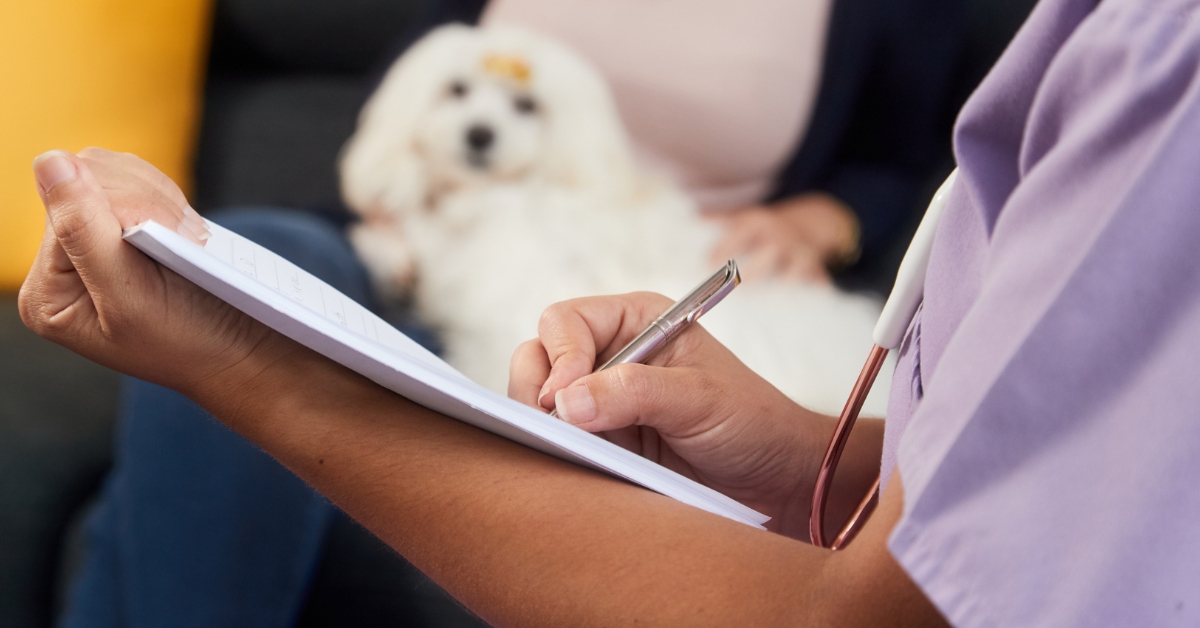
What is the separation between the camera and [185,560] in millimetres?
827

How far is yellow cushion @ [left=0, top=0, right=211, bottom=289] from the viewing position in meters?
1.14

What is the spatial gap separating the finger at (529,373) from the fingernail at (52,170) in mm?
282

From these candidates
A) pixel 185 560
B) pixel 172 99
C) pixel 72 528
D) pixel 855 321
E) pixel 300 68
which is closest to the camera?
pixel 185 560

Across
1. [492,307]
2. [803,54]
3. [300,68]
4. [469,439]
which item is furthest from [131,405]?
[803,54]

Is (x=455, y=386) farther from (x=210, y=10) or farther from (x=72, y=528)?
(x=210, y=10)

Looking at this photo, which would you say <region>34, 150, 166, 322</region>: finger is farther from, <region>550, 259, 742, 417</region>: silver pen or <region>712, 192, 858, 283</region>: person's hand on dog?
<region>712, 192, 858, 283</region>: person's hand on dog

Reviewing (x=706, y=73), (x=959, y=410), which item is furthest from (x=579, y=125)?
(x=959, y=410)

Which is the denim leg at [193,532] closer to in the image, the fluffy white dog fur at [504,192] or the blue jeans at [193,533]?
the blue jeans at [193,533]

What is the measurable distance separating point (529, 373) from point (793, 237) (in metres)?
0.78

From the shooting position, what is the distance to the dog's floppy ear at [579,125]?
1.23 metres

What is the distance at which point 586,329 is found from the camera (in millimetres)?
562

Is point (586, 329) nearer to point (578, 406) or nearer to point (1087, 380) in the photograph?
point (578, 406)

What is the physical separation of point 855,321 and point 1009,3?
0.62 meters

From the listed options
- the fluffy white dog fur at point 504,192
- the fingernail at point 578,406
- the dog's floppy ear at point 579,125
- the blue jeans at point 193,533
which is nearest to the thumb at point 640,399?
the fingernail at point 578,406
